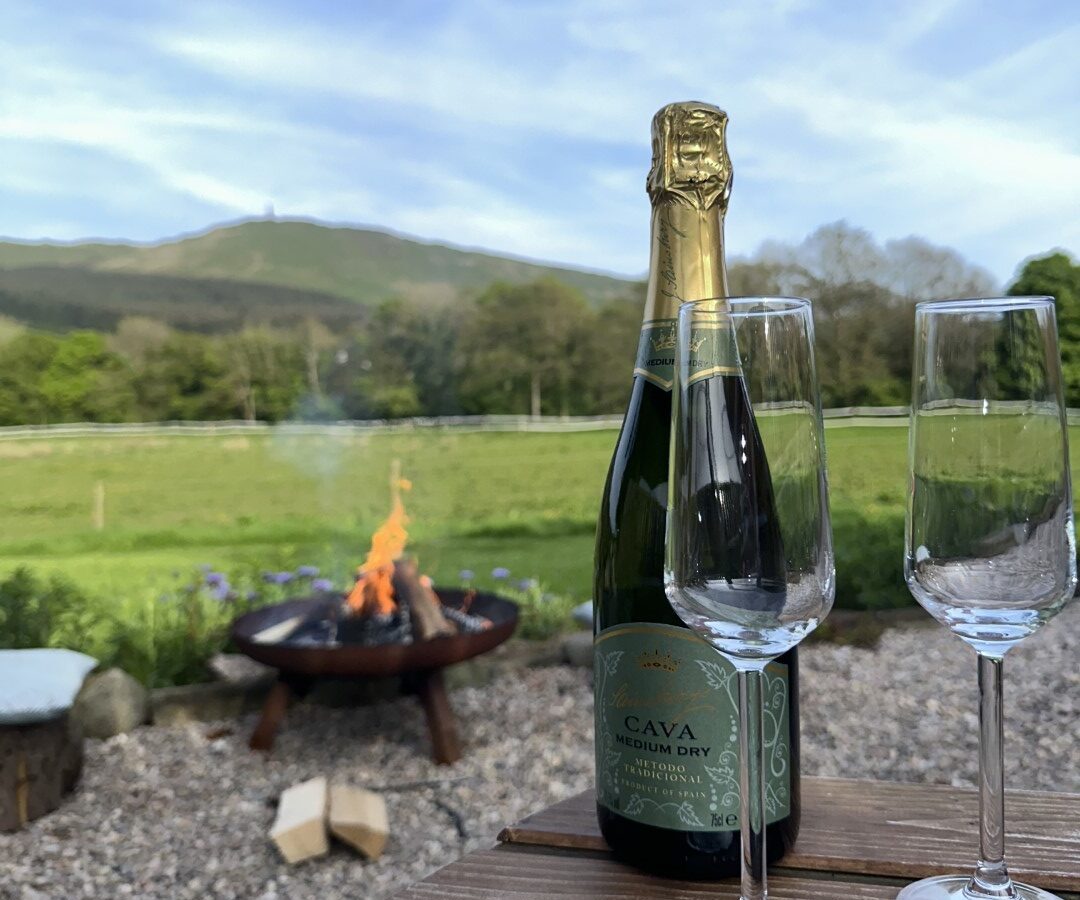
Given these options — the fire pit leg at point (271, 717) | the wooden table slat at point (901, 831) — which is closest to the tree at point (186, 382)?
the fire pit leg at point (271, 717)

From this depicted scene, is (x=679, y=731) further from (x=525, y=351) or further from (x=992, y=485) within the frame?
(x=525, y=351)

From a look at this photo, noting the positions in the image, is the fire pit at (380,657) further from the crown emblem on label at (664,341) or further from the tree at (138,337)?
the crown emblem on label at (664,341)

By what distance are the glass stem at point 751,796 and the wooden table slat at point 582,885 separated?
140 mm

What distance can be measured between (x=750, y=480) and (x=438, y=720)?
2602 mm

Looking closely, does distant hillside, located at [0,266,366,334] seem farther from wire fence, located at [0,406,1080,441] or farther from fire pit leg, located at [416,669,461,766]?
fire pit leg, located at [416,669,461,766]

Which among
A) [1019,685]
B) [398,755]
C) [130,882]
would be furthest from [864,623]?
[130,882]

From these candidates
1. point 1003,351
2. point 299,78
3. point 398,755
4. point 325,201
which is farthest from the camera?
point 325,201

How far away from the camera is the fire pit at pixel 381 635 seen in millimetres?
2738

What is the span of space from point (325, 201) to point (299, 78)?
2.06 feet

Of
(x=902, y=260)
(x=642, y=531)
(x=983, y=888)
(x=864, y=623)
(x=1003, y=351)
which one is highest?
(x=902, y=260)

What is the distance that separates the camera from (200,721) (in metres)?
3.39

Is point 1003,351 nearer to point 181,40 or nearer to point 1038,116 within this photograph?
point 1038,116

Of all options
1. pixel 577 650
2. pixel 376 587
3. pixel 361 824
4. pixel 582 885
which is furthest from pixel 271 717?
pixel 582 885

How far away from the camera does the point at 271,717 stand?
3.12 m
